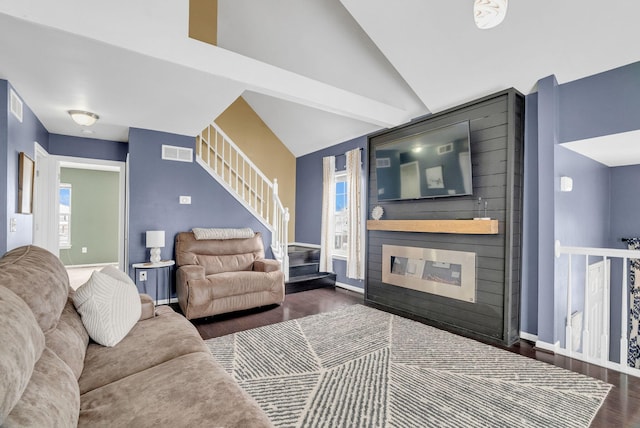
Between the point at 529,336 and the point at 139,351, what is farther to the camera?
the point at 529,336

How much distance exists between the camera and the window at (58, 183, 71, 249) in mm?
6805

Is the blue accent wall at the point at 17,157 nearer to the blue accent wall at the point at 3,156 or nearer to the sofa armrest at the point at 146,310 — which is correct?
the blue accent wall at the point at 3,156

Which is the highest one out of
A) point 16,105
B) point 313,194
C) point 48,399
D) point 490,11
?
point 490,11

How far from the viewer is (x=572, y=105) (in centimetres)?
285

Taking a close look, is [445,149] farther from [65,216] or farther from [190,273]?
[65,216]

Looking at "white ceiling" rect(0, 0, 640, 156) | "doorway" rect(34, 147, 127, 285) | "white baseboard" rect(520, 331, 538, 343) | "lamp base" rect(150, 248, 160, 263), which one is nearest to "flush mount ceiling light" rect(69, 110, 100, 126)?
"white ceiling" rect(0, 0, 640, 156)

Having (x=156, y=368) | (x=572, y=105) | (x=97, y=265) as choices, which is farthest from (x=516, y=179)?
(x=97, y=265)

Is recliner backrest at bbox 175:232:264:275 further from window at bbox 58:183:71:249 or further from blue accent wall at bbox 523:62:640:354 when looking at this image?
window at bbox 58:183:71:249

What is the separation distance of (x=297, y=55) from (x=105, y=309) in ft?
13.0

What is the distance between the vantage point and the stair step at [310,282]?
190 inches

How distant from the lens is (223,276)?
372 centimetres

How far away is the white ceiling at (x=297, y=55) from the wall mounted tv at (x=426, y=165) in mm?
452

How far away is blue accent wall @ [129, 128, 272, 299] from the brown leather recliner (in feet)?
1.06

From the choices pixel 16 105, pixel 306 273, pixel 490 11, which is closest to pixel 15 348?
pixel 490 11
